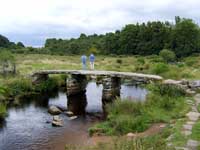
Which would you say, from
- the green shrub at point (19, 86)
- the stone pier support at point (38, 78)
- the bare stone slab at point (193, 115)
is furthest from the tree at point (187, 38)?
the bare stone slab at point (193, 115)

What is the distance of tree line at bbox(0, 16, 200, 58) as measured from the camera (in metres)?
62.7

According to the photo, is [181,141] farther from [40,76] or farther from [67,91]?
[40,76]

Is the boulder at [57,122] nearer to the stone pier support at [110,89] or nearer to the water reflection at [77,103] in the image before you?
the water reflection at [77,103]

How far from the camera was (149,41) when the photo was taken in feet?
232

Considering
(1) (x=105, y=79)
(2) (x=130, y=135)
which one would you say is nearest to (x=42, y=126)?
(2) (x=130, y=135)

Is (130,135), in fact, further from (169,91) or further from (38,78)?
(38,78)

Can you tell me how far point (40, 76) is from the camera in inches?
1422

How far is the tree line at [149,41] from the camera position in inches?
2468

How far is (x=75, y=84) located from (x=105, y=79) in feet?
13.3

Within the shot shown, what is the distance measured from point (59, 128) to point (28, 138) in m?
2.43

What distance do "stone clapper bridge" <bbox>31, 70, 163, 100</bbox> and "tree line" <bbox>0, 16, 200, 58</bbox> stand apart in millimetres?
32181

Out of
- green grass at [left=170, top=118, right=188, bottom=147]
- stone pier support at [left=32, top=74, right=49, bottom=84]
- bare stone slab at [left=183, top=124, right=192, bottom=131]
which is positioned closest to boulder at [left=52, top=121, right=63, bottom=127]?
green grass at [left=170, top=118, right=188, bottom=147]

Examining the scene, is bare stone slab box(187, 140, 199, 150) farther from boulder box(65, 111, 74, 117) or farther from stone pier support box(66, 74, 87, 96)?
stone pier support box(66, 74, 87, 96)

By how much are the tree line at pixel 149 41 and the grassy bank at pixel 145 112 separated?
42.2 metres
